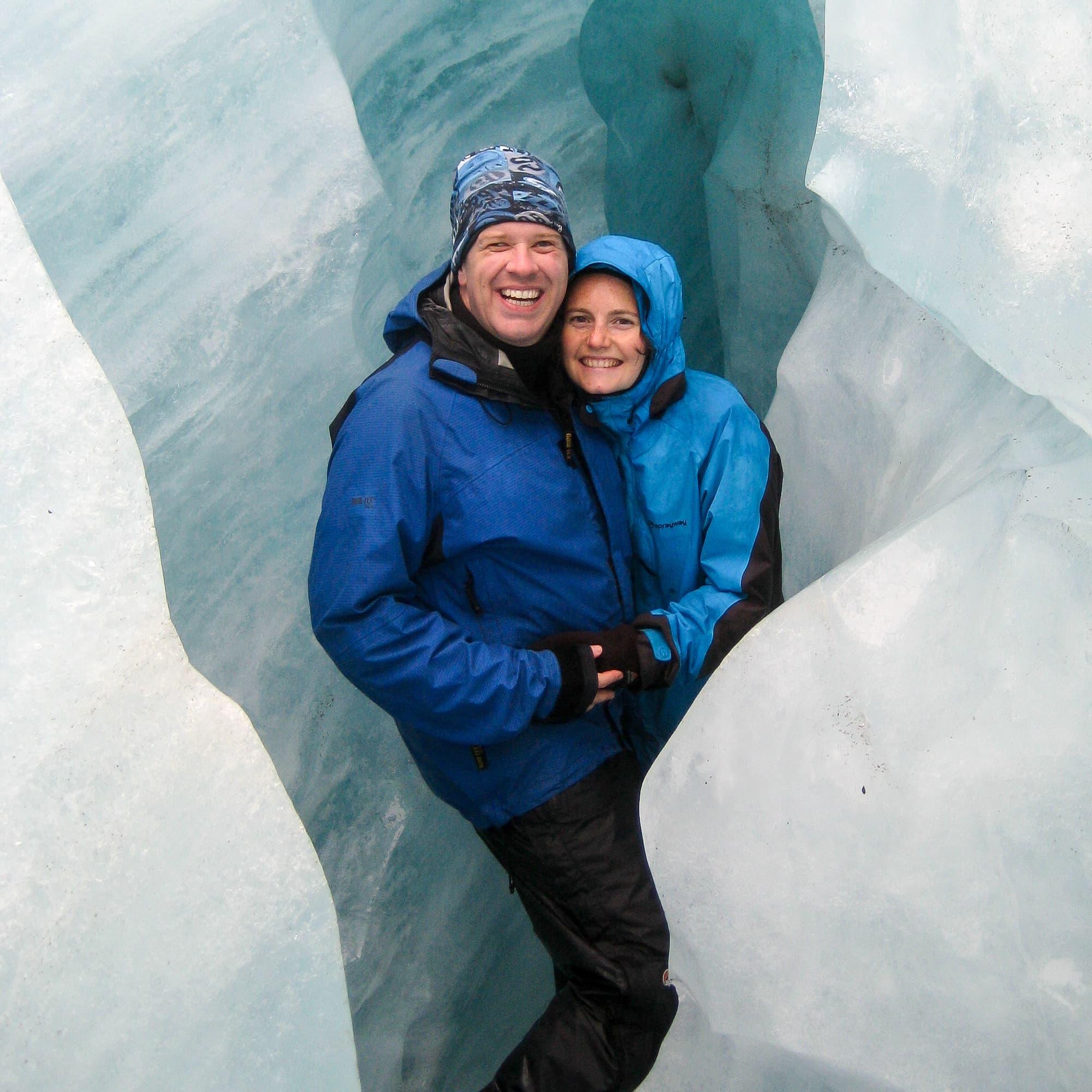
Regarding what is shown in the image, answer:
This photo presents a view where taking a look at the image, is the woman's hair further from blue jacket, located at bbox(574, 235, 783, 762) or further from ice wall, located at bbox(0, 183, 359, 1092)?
ice wall, located at bbox(0, 183, 359, 1092)

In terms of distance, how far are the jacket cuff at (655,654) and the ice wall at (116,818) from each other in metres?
0.43

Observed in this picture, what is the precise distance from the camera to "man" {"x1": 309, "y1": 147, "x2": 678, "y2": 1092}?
46.8 inches

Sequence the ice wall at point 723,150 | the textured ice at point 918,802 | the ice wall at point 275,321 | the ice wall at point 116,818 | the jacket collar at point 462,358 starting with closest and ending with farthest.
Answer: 1. the ice wall at point 116,818
2. the textured ice at point 918,802
3. the jacket collar at point 462,358
4. the ice wall at point 275,321
5. the ice wall at point 723,150

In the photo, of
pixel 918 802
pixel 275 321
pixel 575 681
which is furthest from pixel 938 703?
pixel 275 321

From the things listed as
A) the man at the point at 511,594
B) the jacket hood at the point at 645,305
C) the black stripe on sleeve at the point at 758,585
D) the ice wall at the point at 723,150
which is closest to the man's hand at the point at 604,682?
the man at the point at 511,594

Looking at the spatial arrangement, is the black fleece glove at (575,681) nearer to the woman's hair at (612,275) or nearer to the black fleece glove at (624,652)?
the black fleece glove at (624,652)

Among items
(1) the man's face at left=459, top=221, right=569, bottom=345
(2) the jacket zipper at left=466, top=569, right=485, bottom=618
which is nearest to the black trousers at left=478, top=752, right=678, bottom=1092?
(2) the jacket zipper at left=466, top=569, right=485, bottom=618

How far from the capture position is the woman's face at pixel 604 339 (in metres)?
1.32

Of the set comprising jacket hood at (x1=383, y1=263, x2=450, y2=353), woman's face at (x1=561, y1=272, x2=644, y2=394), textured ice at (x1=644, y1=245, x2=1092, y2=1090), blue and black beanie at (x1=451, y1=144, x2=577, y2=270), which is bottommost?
textured ice at (x1=644, y1=245, x2=1092, y2=1090)

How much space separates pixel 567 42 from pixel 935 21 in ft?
3.16

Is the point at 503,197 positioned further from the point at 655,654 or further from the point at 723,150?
the point at 723,150

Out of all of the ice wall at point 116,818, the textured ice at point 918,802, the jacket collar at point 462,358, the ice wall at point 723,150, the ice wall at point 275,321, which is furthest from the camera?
the ice wall at point 723,150

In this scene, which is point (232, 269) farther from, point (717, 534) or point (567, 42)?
point (567, 42)

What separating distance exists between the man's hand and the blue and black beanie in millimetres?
455
